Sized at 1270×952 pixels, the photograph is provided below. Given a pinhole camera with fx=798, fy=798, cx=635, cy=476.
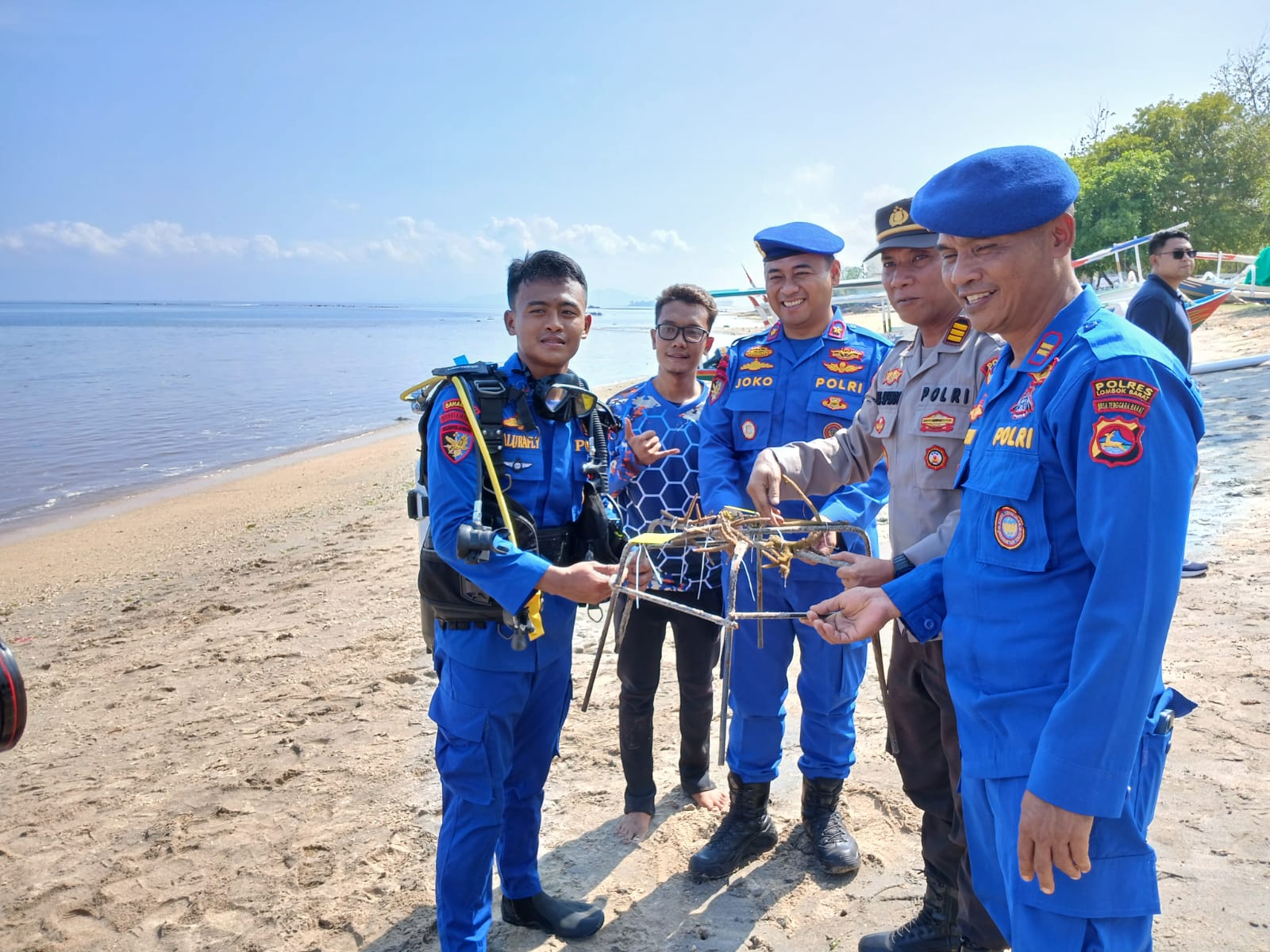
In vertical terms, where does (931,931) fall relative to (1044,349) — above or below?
below

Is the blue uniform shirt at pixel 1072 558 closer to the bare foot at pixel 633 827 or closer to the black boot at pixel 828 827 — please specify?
the black boot at pixel 828 827

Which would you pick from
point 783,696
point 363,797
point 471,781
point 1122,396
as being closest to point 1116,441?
point 1122,396

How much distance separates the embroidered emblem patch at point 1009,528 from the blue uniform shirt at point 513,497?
1.35 meters

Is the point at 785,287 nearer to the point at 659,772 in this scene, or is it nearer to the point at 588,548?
the point at 588,548

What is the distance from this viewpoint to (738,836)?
11.2ft

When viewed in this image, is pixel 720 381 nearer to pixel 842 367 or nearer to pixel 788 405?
pixel 788 405

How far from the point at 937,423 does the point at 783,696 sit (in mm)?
1483

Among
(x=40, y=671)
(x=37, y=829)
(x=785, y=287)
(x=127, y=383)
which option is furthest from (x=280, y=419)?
(x=785, y=287)

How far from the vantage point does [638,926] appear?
3.08 m

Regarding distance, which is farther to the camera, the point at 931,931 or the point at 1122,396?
the point at 931,931

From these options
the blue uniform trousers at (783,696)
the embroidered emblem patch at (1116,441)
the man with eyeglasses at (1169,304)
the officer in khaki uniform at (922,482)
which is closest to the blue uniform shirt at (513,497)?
the officer in khaki uniform at (922,482)

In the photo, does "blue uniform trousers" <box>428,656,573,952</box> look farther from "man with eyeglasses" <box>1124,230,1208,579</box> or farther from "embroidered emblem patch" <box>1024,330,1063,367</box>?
"man with eyeglasses" <box>1124,230,1208,579</box>

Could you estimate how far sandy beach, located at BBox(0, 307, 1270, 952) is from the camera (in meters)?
3.08

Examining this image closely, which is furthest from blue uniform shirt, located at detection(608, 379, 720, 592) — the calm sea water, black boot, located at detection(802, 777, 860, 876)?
the calm sea water
